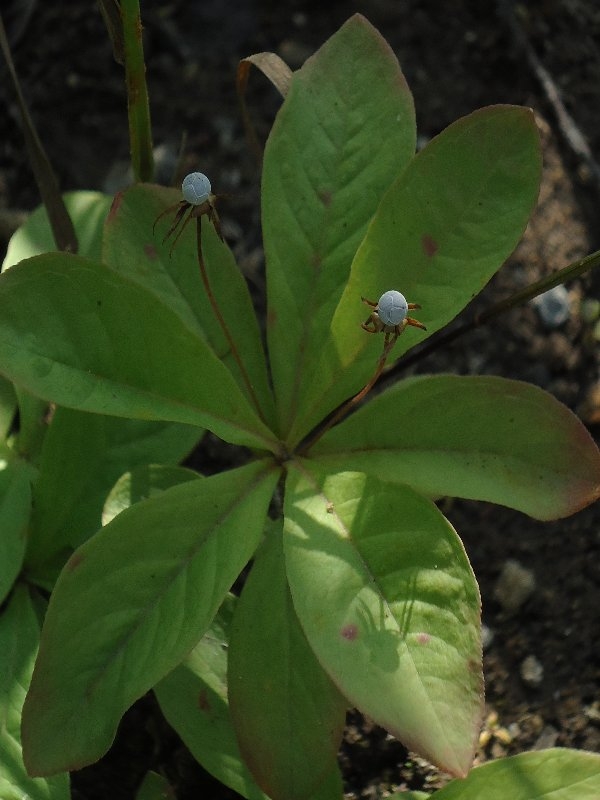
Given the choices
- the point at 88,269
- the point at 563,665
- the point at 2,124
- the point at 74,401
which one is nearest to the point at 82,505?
the point at 74,401

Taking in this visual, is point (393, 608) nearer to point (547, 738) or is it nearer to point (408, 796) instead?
point (408, 796)

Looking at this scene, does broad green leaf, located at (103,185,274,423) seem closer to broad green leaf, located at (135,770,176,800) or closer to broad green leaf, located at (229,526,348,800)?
broad green leaf, located at (229,526,348,800)

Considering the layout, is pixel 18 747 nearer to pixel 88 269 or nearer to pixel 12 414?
pixel 12 414

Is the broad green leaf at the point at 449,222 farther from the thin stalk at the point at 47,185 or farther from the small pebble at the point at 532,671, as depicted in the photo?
the small pebble at the point at 532,671

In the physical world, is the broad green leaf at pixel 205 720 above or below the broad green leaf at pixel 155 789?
above

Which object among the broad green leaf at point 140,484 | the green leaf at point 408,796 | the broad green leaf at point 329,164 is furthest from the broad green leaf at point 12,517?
the green leaf at point 408,796

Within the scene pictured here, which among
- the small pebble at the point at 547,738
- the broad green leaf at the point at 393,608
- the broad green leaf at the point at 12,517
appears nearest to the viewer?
the broad green leaf at the point at 393,608

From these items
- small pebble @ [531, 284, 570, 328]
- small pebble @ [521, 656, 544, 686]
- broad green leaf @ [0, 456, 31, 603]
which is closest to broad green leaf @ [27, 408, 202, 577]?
broad green leaf @ [0, 456, 31, 603]

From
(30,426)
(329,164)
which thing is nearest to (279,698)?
(30,426)
